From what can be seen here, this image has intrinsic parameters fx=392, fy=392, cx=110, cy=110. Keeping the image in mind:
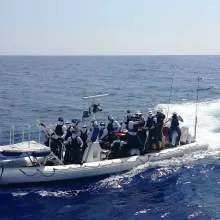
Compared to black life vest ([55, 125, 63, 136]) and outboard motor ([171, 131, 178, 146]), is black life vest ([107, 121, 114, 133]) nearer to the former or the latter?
black life vest ([55, 125, 63, 136])

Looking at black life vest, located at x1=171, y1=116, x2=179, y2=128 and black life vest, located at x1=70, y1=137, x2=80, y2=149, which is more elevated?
black life vest, located at x1=171, y1=116, x2=179, y2=128

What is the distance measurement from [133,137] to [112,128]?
3.38 feet

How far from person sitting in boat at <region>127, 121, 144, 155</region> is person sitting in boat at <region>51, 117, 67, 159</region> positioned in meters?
2.97

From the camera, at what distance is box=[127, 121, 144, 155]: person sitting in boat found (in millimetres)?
17311

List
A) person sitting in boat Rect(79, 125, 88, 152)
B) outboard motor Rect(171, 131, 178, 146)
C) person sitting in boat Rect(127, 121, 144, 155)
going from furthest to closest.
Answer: outboard motor Rect(171, 131, 178, 146), person sitting in boat Rect(127, 121, 144, 155), person sitting in boat Rect(79, 125, 88, 152)

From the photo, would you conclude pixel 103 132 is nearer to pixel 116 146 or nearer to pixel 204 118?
pixel 116 146

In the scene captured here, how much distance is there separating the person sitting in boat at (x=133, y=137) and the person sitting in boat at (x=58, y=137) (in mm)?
2969

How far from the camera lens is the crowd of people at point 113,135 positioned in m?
16.1

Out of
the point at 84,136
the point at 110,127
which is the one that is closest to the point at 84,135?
the point at 84,136

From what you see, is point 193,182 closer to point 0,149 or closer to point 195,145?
point 195,145

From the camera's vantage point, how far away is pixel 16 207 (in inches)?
526

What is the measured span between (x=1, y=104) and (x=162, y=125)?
→ 20287 millimetres

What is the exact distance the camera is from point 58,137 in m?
16.1

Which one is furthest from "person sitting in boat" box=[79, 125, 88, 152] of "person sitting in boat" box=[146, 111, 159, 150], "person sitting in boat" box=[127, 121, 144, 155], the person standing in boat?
"person sitting in boat" box=[146, 111, 159, 150]
